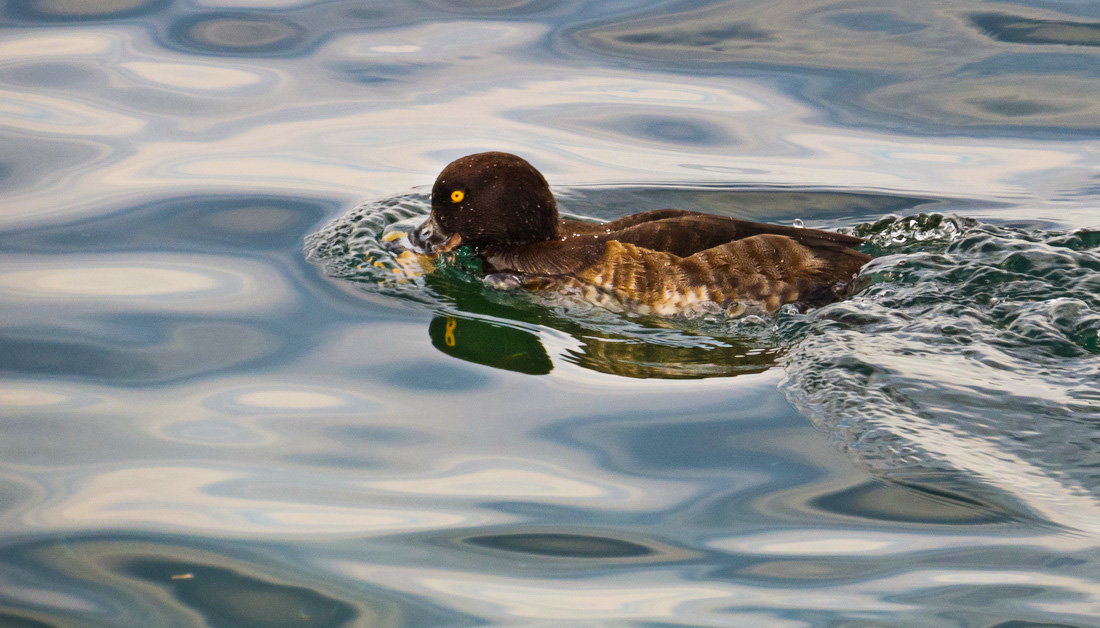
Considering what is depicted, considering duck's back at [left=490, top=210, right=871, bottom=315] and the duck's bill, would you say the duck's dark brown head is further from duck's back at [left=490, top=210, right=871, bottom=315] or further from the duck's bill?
duck's back at [left=490, top=210, right=871, bottom=315]

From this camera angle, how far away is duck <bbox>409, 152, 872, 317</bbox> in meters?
6.27

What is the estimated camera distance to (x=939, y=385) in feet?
17.3

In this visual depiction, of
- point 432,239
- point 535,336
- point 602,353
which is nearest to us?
point 602,353

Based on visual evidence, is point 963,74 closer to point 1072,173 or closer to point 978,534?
point 1072,173

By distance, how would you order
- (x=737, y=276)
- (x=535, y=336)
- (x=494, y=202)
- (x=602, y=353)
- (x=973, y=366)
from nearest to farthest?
(x=973, y=366) < (x=602, y=353) < (x=535, y=336) < (x=737, y=276) < (x=494, y=202)

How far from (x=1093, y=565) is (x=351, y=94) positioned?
23.5ft

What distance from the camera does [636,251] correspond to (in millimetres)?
6422

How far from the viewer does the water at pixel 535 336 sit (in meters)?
4.03

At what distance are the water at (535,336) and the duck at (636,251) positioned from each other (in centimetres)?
17

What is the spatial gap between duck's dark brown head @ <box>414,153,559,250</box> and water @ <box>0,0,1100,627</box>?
0.36 m

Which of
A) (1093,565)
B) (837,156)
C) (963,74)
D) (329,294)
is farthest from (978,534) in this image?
(963,74)

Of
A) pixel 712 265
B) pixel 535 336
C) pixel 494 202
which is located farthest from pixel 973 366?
pixel 494 202

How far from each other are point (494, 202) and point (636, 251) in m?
0.90

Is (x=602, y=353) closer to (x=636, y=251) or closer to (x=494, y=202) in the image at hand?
(x=636, y=251)
